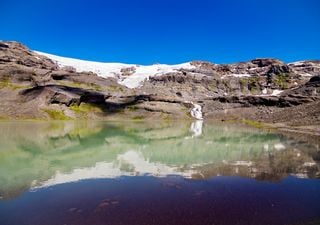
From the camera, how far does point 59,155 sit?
42812 millimetres

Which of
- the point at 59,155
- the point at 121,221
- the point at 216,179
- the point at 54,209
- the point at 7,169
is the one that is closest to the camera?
the point at 121,221

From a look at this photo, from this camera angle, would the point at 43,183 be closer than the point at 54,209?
No

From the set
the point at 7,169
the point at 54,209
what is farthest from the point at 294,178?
the point at 7,169

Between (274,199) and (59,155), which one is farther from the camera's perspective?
(59,155)

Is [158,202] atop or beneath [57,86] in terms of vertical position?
beneath

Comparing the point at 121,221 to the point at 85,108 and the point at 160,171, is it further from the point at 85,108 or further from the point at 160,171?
the point at 85,108

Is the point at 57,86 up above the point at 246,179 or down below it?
above

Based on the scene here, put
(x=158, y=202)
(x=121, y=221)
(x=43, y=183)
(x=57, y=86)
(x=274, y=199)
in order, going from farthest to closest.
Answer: (x=57, y=86) < (x=43, y=183) < (x=274, y=199) < (x=158, y=202) < (x=121, y=221)

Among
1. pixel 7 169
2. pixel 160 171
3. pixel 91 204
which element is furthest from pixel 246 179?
pixel 7 169

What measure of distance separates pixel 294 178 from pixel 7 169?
29576mm

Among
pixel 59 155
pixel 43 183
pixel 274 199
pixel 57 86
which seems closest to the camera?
pixel 274 199

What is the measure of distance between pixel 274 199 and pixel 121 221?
1192cm

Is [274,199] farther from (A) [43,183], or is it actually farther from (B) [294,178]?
(A) [43,183]

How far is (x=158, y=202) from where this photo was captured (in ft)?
67.7
